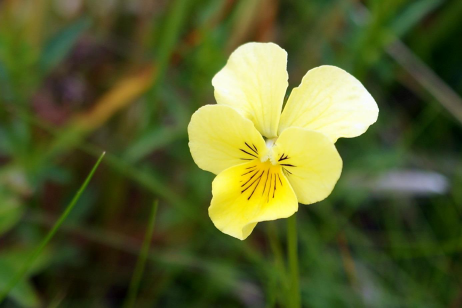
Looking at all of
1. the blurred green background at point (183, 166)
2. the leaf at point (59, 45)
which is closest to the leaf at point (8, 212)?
the blurred green background at point (183, 166)

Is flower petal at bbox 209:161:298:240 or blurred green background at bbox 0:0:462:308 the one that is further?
blurred green background at bbox 0:0:462:308

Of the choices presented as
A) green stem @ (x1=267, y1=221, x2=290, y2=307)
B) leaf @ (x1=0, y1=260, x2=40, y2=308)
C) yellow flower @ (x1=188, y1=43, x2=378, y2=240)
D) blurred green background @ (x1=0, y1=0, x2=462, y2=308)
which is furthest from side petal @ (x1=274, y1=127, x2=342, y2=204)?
leaf @ (x1=0, y1=260, x2=40, y2=308)

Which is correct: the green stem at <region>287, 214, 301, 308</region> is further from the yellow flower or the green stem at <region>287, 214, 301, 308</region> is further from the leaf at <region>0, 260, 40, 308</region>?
the leaf at <region>0, 260, 40, 308</region>

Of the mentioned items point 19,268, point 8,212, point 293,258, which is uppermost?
Answer: point 293,258

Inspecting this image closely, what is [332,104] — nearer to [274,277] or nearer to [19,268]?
[274,277]

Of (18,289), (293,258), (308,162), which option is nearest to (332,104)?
(308,162)

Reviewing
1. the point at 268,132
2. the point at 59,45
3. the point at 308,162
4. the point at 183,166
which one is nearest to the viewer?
the point at 308,162

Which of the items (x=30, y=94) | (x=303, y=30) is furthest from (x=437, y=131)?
(x=30, y=94)
